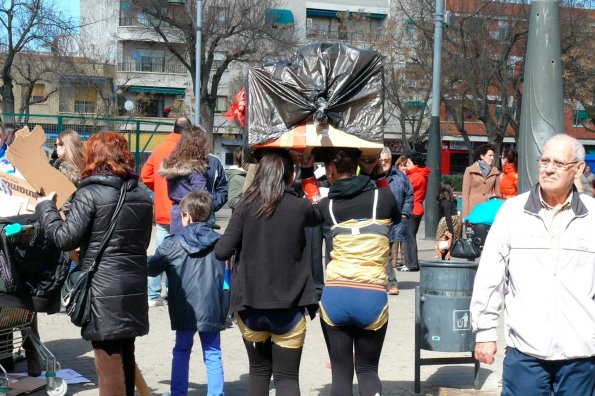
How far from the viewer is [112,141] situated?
18.1 ft

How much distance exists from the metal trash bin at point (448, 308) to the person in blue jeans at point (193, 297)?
1.60 metres

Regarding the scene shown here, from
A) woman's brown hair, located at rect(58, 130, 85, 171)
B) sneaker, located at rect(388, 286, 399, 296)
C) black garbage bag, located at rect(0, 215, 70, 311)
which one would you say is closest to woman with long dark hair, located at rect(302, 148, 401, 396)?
black garbage bag, located at rect(0, 215, 70, 311)

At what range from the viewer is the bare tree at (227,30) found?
42.0m

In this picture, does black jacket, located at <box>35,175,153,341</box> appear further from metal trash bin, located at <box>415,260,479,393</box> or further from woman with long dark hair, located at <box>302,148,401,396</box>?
metal trash bin, located at <box>415,260,479,393</box>

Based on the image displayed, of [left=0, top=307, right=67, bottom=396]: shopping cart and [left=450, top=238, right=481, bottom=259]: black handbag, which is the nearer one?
[left=0, top=307, right=67, bottom=396]: shopping cart

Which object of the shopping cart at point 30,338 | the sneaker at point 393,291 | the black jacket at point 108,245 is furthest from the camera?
the sneaker at point 393,291

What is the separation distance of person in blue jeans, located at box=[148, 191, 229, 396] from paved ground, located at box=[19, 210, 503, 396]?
0.67 metres

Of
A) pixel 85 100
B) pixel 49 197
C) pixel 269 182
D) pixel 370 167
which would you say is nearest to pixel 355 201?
pixel 370 167

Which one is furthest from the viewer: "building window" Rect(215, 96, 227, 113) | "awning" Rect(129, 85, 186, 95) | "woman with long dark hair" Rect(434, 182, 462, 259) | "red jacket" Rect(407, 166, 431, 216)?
"building window" Rect(215, 96, 227, 113)

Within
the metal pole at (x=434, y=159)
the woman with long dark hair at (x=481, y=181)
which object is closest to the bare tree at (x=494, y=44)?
the metal pole at (x=434, y=159)

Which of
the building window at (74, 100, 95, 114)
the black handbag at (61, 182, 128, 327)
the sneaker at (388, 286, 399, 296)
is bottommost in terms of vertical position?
the sneaker at (388, 286, 399, 296)

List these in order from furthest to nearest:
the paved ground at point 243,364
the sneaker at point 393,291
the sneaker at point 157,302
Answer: the sneaker at point 393,291 < the sneaker at point 157,302 < the paved ground at point 243,364

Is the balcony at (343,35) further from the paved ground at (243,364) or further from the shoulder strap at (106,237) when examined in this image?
the shoulder strap at (106,237)

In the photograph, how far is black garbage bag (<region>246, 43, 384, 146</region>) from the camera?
556cm
